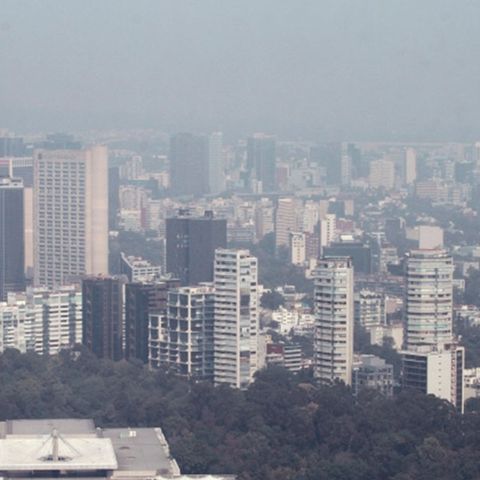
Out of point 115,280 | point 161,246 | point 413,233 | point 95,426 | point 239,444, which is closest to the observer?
point 239,444

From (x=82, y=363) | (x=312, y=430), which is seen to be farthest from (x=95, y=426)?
(x=82, y=363)

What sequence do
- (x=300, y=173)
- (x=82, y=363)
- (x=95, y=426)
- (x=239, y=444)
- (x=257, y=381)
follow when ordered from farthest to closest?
(x=300, y=173), (x=82, y=363), (x=257, y=381), (x=95, y=426), (x=239, y=444)

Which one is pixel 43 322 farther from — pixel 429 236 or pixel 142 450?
pixel 429 236

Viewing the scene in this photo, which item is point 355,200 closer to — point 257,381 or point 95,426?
point 257,381

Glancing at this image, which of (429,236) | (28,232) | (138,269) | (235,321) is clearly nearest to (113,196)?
(28,232)

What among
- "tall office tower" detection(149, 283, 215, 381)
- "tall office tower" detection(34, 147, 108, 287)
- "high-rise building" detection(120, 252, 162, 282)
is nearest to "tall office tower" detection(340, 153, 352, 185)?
"tall office tower" detection(34, 147, 108, 287)

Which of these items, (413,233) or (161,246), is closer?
(161,246)

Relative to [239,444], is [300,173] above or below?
above

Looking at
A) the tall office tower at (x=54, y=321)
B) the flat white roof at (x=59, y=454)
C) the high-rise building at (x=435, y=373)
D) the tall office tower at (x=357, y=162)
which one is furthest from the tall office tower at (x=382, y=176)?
the flat white roof at (x=59, y=454)

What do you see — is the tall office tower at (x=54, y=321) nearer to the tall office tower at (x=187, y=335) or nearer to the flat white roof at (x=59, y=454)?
the tall office tower at (x=187, y=335)
